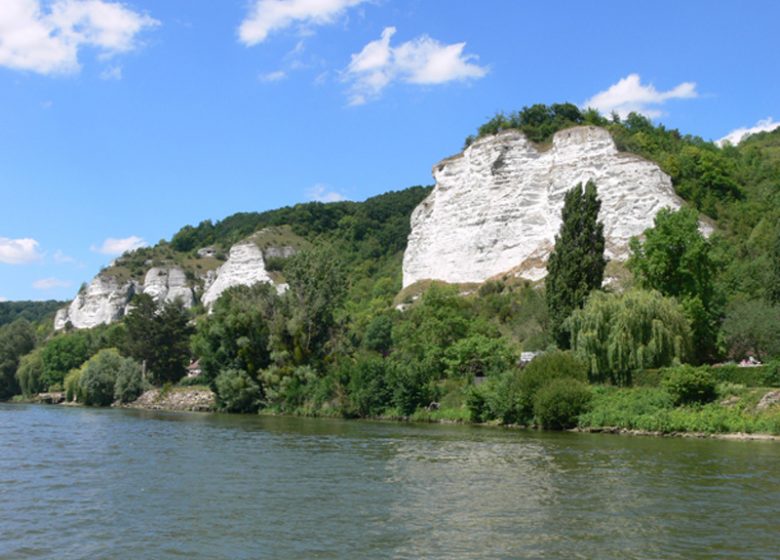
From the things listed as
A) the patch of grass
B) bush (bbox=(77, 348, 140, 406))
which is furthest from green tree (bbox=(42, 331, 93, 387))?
the patch of grass

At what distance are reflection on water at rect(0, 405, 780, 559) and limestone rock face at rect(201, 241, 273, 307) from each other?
8400 centimetres

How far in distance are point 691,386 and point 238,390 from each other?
30817mm

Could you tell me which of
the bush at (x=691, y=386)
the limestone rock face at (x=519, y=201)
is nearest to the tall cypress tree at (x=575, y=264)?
the bush at (x=691, y=386)

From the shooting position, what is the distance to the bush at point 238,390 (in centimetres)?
5103

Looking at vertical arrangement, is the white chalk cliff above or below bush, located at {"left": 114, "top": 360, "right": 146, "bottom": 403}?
above

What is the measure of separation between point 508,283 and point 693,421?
1620 inches

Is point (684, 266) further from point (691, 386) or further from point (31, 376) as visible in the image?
point (31, 376)

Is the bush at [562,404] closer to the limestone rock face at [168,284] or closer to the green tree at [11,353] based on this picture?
the green tree at [11,353]

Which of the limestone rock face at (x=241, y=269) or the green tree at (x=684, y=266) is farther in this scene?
the limestone rock face at (x=241, y=269)

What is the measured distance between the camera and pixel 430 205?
89.1m

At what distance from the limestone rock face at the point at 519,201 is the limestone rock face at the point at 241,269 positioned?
105ft

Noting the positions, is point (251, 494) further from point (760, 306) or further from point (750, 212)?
point (750, 212)

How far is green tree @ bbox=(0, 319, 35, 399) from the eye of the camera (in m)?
86.7

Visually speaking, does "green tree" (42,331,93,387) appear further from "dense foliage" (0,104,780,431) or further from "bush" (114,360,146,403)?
"bush" (114,360,146,403)
